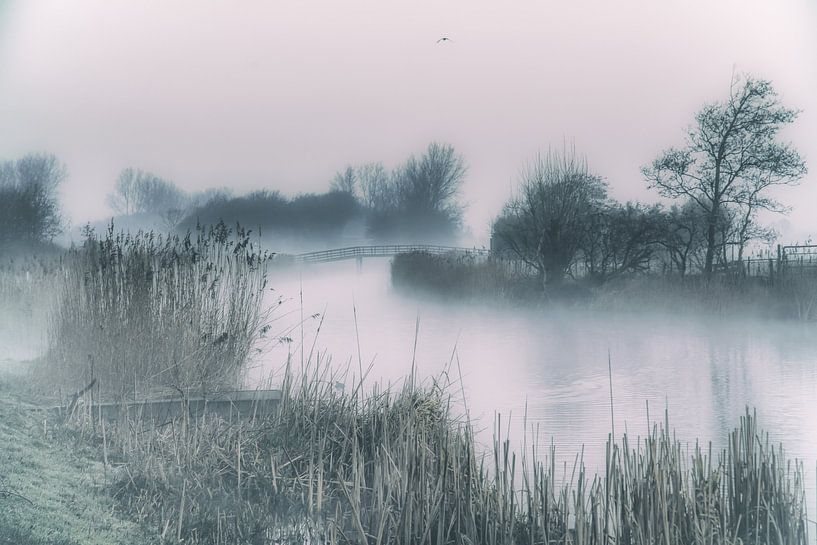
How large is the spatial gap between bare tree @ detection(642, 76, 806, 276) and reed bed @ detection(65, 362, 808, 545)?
43.1 feet

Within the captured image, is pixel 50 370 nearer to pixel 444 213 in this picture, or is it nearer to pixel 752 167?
pixel 752 167

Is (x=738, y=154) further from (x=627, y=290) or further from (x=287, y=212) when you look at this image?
(x=287, y=212)

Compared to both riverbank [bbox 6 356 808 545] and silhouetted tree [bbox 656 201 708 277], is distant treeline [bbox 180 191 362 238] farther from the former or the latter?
riverbank [bbox 6 356 808 545]

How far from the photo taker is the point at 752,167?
16.1 meters

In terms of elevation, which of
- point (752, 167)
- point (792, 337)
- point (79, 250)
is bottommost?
point (792, 337)

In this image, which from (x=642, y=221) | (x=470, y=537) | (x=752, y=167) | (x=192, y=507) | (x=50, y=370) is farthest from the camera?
(x=752, y=167)

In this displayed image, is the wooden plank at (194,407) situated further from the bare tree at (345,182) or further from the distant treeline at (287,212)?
the bare tree at (345,182)

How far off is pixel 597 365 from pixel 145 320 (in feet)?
19.1

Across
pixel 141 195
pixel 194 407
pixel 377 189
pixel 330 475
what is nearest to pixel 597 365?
pixel 194 407

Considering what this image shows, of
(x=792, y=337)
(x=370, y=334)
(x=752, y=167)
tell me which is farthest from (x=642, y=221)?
(x=370, y=334)

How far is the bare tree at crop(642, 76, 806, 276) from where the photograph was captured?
52.1ft

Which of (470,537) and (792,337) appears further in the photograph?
(792,337)

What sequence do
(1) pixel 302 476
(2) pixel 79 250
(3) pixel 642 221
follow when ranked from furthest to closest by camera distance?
(3) pixel 642 221, (2) pixel 79 250, (1) pixel 302 476

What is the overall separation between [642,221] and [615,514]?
1223cm
